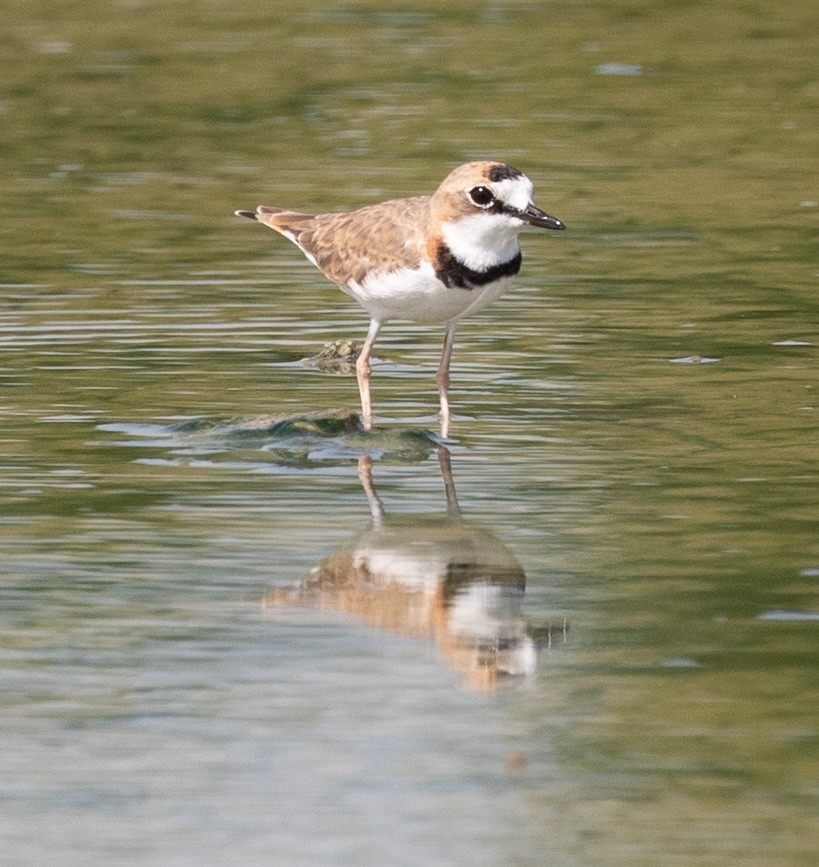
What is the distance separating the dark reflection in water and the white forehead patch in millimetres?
1646

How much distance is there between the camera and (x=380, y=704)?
6.32 m

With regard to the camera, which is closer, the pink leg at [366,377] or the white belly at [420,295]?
the white belly at [420,295]

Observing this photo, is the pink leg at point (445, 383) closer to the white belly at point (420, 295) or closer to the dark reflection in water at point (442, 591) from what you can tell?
the white belly at point (420, 295)

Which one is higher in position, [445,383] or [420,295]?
[420,295]

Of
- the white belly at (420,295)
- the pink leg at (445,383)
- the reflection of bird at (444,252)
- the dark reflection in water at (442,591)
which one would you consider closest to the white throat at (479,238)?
the reflection of bird at (444,252)

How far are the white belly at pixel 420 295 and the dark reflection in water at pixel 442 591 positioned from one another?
1533 mm

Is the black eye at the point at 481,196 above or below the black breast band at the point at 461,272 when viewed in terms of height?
above

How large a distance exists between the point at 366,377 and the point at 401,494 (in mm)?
1499

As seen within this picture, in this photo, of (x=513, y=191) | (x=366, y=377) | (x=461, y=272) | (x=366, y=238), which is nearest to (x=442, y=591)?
(x=461, y=272)

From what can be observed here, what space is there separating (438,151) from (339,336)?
5.09 m

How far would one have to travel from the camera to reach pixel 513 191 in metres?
9.55

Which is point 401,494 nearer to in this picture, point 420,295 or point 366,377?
point 420,295

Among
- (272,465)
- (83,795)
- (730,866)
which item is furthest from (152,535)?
(730,866)

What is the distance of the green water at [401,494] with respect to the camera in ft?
18.7
